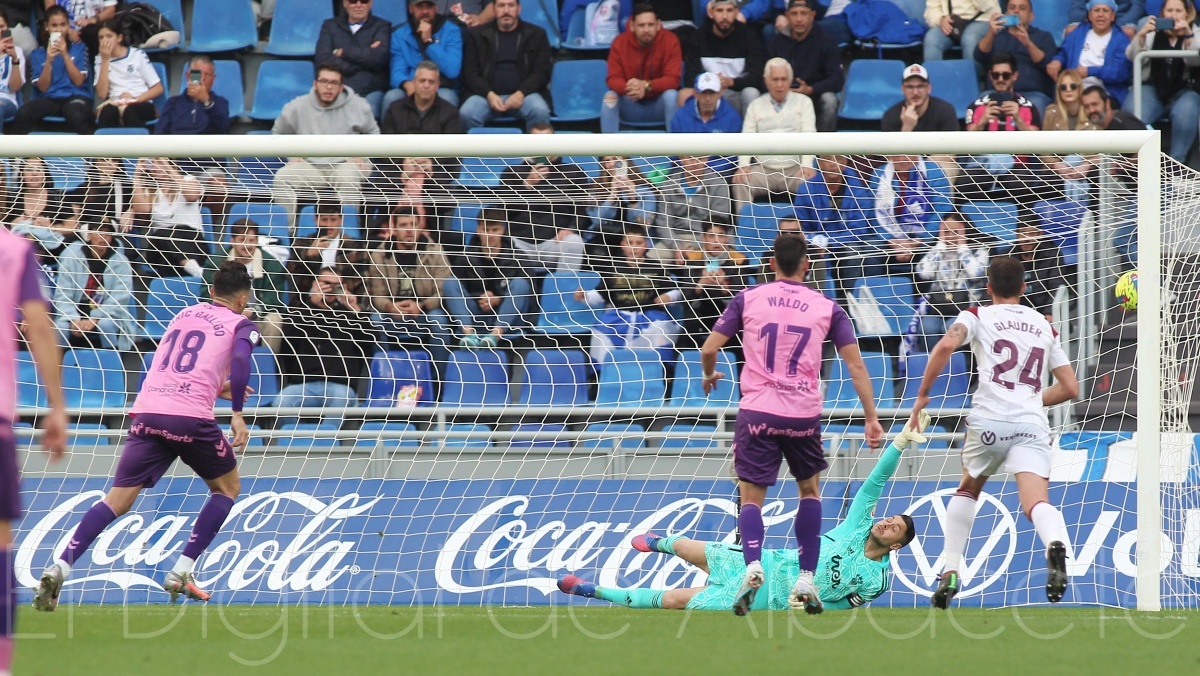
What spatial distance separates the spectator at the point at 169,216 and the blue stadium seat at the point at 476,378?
203 centimetres

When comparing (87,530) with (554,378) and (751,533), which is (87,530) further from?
(554,378)

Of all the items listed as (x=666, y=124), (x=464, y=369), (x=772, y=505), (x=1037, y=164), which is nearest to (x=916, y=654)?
(x=772, y=505)

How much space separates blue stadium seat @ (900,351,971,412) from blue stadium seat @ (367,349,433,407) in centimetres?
359

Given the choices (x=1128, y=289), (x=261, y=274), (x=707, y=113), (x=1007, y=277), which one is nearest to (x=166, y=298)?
(x=261, y=274)

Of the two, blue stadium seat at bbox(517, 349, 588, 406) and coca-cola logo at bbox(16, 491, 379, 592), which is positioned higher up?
blue stadium seat at bbox(517, 349, 588, 406)

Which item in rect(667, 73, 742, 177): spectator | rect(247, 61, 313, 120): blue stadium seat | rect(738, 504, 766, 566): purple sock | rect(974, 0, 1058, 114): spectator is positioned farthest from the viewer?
rect(247, 61, 313, 120): blue stadium seat

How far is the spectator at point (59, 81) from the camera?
1298 centimetres

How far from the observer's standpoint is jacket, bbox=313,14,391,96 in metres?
13.2

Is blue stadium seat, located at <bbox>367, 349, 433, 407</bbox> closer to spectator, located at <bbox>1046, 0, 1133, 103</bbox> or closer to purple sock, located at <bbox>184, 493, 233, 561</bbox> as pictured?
purple sock, located at <bbox>184, 493, 233, 561</bbox>

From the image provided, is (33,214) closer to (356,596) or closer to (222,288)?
(222,288)

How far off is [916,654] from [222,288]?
442 centimetres

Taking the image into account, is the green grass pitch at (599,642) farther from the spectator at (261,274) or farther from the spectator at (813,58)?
the spectator at (813,58)

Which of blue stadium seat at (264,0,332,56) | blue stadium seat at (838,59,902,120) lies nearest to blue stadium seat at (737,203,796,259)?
blue stadium seat at (838,59,902,120)

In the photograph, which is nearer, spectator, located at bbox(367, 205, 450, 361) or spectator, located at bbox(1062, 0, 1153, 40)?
spectator, located at bbox(367, 205, 450, 361)
